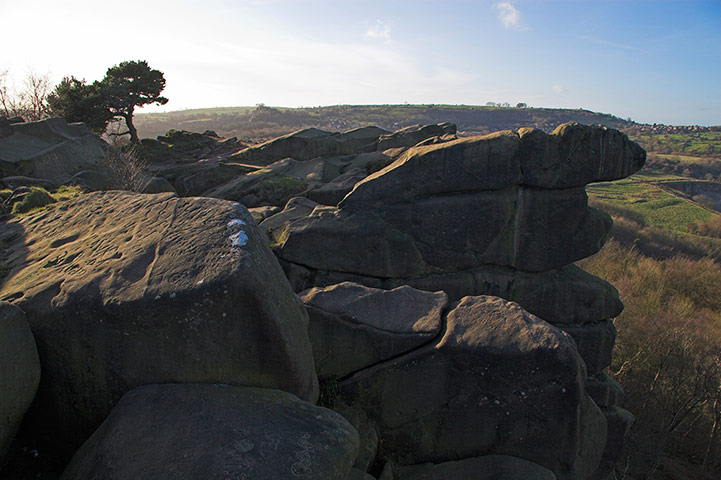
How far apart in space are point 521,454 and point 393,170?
7371 mm

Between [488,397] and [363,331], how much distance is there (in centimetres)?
207

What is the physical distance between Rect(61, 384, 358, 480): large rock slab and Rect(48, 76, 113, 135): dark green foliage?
2729 centimetres

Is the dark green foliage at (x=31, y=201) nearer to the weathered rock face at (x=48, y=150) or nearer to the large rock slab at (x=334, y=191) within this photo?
the large rock slab at (x=334, y=191)

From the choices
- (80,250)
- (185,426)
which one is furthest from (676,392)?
(80,250)

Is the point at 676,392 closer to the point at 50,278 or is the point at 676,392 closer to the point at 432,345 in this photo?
the point at 432,345

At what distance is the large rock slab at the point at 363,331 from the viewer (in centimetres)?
642

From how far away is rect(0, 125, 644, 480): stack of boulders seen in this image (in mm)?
3799

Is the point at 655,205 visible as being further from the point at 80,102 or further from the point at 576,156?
the point at 80,102

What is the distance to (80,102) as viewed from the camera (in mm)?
24594

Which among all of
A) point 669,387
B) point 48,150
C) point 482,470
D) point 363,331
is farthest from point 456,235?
point 48,150

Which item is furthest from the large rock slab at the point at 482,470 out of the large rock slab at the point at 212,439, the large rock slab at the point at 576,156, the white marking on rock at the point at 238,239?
the large rock slab at the point at 576,156

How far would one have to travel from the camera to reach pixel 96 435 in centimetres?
366

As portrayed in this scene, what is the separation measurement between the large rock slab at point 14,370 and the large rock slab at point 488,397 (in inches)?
150

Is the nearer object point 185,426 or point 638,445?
point 185,426
